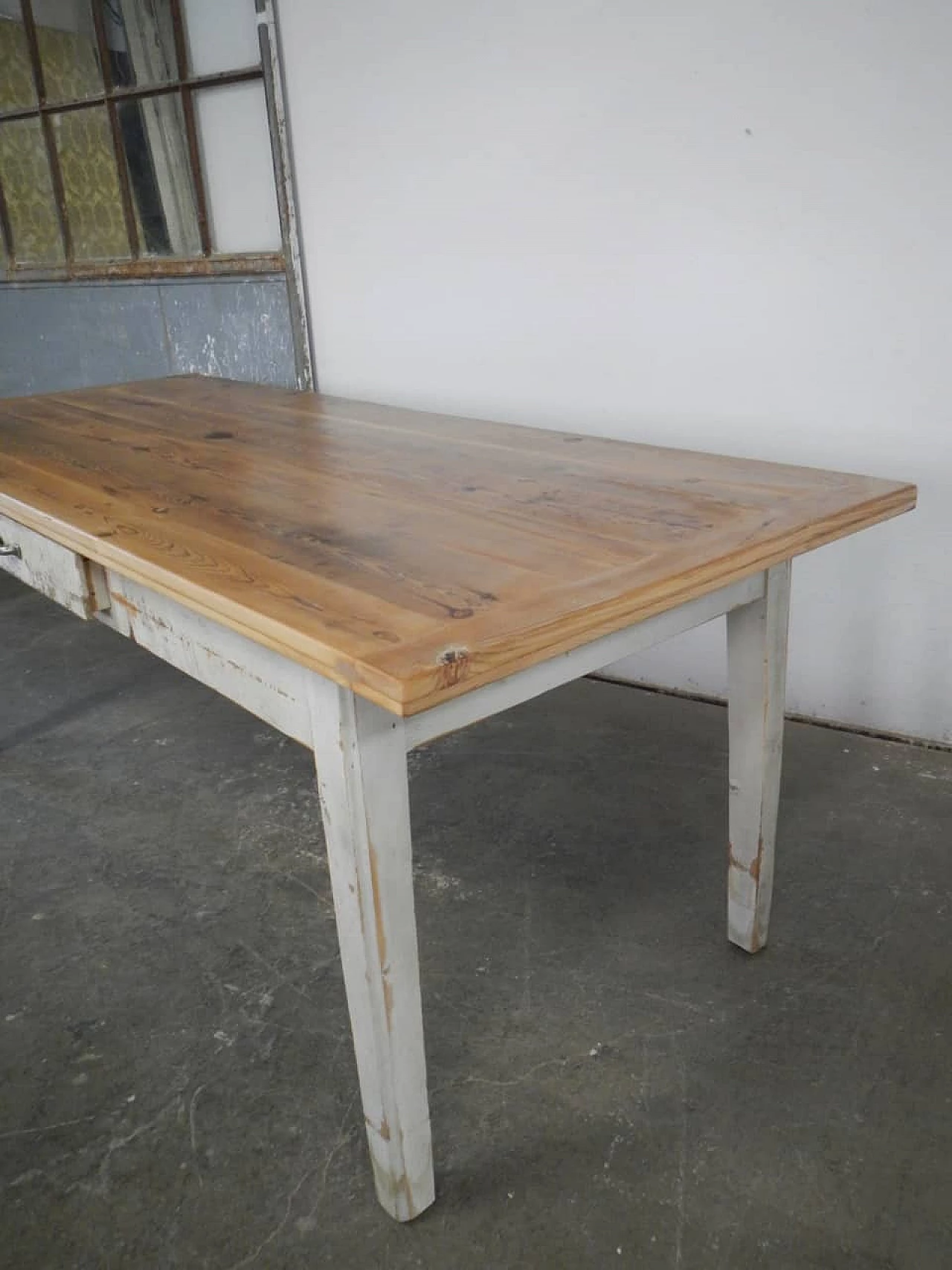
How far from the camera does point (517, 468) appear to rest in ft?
5.18

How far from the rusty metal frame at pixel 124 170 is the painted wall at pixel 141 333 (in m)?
0.04

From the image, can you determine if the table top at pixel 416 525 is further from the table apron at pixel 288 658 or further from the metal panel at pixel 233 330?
the metal panel at pixel 233 330

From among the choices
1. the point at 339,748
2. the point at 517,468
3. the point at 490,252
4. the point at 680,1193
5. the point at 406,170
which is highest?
the point at 406,170

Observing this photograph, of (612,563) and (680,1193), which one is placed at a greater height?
(612,563)

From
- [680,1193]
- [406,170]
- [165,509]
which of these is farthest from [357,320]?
[680,1193]

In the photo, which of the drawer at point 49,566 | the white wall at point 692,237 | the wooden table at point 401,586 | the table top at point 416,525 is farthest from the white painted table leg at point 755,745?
the drawer at point 49,566

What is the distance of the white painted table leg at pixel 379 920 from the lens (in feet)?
3.19

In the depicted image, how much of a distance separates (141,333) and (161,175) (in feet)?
1.74

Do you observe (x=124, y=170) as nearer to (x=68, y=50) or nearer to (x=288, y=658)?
(x=68, y=50)

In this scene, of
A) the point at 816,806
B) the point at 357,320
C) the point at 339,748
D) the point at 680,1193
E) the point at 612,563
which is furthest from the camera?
the point at 357,320

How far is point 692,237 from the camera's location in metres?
2.13

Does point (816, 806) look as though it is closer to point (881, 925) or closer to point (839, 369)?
point (881, 925)

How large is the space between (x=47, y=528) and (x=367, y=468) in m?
0.49

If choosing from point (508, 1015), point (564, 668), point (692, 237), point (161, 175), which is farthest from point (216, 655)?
point (161, 175)
